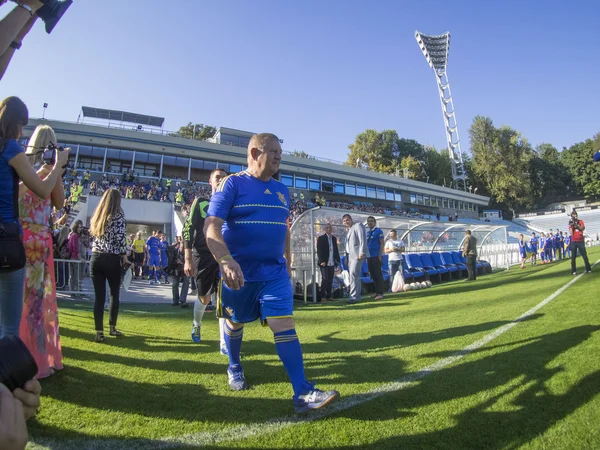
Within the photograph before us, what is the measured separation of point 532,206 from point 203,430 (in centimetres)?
8262

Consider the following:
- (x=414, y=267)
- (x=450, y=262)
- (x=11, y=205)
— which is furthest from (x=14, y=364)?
(x=450, y=262)

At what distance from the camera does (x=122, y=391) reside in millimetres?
2852

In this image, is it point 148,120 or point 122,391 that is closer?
point 122,391

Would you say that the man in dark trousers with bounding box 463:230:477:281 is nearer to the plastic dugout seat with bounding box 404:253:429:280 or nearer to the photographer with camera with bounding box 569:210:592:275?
the plastic dugout seat with bounding box 404:253:429:280

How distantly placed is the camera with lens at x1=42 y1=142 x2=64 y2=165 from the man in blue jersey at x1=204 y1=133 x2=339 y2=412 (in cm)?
136

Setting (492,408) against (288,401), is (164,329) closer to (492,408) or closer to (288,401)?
(288,401)

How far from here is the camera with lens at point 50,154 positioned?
2.92m

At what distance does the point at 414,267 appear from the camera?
44.3 feet

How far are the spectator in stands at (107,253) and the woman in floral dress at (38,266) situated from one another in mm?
1182

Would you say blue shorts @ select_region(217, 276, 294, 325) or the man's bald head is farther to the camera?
the man's bald head

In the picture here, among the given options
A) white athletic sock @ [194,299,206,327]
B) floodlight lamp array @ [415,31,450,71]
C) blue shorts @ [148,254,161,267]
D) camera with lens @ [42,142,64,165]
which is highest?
floodlight lamp array @ [415,31,450,71]

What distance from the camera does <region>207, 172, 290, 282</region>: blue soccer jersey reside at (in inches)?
109

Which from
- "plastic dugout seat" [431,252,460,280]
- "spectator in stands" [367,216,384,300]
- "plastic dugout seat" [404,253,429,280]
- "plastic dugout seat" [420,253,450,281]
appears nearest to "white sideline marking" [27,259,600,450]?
"spectator in stands" [367,216,384,300]

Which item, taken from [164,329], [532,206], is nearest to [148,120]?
[164,329]
